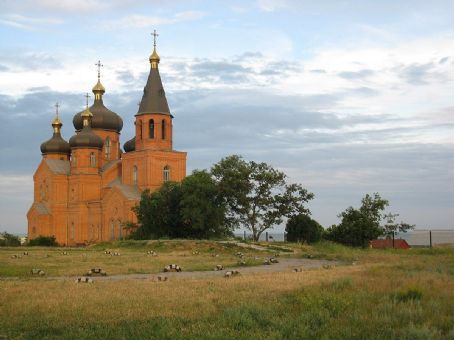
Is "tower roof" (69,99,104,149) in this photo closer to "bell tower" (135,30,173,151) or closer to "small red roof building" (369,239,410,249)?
"bell tower" (135,30,173,151)

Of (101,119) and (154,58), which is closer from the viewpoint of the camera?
(154,58)

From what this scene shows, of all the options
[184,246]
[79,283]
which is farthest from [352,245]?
[79,283]

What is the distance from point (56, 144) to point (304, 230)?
124ft

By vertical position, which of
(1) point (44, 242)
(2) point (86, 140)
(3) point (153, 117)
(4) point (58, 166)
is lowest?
(1) point (44, 242)

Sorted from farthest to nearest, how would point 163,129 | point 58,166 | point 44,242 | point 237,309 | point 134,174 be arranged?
1. point 58,166
2. point 44,242
3. point 134,174
4. point 163,129
5. point 237,309

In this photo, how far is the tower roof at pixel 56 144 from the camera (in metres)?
70.1

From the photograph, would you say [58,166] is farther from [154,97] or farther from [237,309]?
[237,309]

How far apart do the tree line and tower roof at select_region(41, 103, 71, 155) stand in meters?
21.1

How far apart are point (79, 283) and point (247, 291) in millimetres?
4651

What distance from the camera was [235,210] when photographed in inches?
2028

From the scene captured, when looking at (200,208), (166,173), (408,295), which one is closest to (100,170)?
(166,173)

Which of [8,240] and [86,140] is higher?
[86,140]

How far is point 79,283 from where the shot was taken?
50.1 feet

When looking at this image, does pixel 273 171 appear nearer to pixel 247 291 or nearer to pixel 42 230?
pixel 42 230
